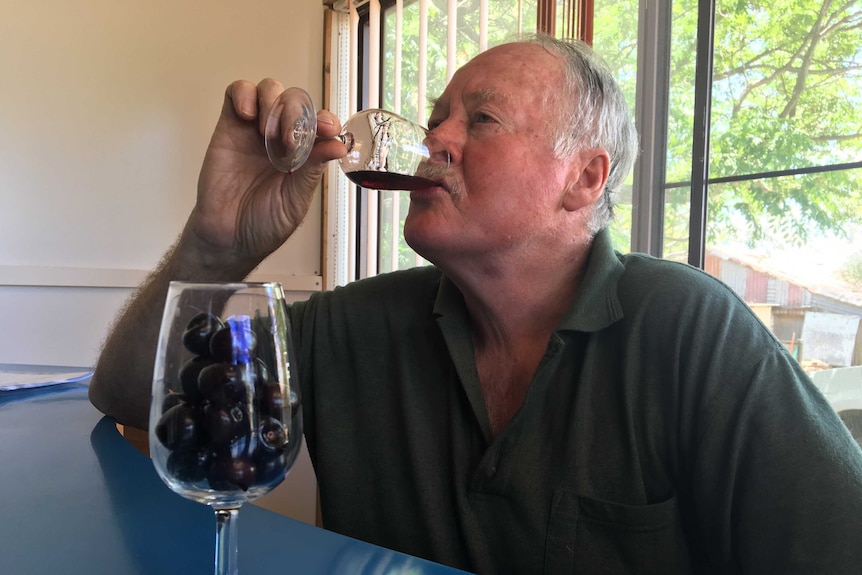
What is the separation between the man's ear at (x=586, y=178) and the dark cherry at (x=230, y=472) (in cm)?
87

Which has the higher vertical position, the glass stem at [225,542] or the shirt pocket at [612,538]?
the glass stem at [225,542]

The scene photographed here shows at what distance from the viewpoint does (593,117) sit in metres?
1.25

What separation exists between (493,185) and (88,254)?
2.21m

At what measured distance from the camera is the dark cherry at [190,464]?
19.1 inches

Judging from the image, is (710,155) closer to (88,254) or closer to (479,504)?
(479,504)

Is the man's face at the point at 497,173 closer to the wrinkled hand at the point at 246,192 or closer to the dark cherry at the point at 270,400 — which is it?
the wrinkled hand at the point at 246,192

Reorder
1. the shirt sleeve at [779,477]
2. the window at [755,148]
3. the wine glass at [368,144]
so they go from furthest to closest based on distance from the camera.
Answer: the window at [755,148], the wine glass at [368,144], the shirt sleeve at [779,477]

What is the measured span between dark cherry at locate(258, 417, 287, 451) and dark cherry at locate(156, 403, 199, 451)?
47 millimetres

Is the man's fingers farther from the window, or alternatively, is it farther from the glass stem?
the window

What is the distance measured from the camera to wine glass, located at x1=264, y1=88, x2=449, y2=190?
3.54 feet

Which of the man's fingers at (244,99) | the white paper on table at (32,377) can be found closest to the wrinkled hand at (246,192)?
the man's fingers at (244,99)

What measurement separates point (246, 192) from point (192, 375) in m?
0.83

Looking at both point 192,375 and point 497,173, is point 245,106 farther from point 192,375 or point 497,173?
point 192,375

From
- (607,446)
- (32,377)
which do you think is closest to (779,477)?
(607,446)
